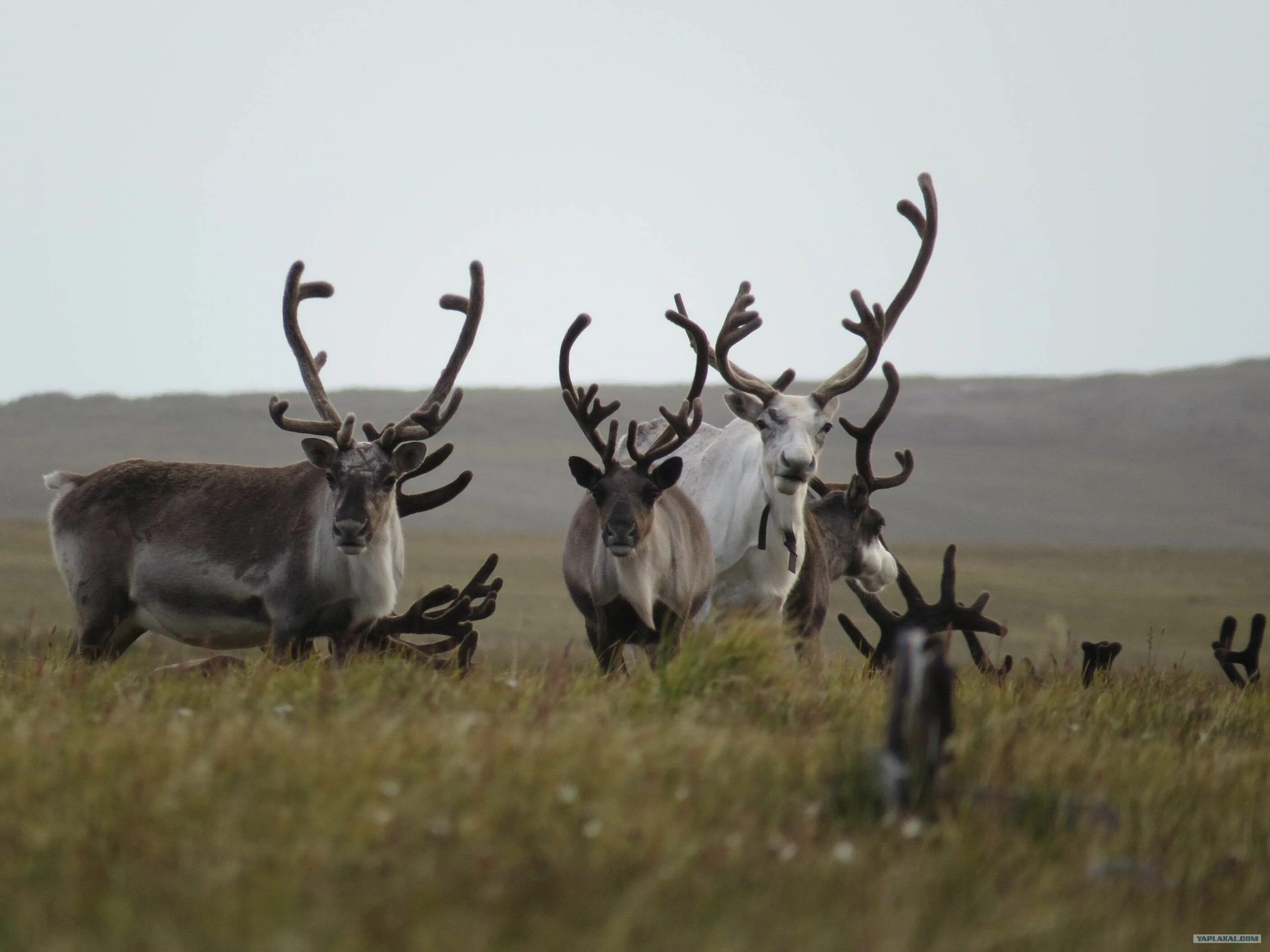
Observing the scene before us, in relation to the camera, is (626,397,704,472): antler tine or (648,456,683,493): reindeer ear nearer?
(648,456,683,493): reindeer ear

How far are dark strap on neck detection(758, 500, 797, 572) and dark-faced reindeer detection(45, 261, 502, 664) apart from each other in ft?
5.88

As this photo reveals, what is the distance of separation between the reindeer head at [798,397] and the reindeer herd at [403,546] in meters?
0.02

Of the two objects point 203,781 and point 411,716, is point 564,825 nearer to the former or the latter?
point 203,781

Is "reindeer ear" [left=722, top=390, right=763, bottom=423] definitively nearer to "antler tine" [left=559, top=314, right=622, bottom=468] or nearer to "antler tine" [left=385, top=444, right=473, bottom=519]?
"antler tine" [left=559, top=314, right=622, bottom=468]

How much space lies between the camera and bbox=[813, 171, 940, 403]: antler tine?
1059 centimetres

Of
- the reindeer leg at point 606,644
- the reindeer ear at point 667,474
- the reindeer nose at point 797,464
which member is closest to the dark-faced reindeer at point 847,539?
the reindeer nose at point 797,464

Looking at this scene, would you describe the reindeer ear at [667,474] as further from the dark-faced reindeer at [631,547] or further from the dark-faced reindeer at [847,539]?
the dark-faced reindeer at [847,539]

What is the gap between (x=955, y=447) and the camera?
90625mm

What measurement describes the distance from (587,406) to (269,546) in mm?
1938

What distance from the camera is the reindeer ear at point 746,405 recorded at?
1021 centimetres

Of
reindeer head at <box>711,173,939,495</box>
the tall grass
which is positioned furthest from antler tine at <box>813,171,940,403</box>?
the tall grass

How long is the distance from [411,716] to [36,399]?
10110cm

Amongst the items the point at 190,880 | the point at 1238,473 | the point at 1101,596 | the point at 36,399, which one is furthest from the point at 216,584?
the point at 36,399

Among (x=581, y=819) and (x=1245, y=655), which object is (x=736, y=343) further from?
(x=581, y=819)
